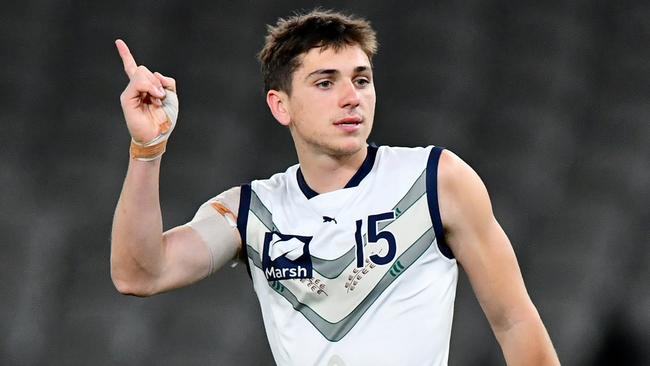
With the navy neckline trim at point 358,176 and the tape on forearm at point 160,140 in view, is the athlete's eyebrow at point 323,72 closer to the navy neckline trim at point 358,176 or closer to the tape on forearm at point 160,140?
the navy neckline trim at point 358,176

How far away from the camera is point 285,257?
8.16 feet

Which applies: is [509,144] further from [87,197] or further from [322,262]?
[322,262]

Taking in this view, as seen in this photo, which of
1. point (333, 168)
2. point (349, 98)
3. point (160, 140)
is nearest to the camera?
point (160, 140)

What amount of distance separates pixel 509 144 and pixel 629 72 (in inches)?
22.0

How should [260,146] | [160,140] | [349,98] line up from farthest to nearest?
[260,146] < [349,98] < [160,140]

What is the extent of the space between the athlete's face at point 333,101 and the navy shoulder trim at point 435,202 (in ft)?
0.55

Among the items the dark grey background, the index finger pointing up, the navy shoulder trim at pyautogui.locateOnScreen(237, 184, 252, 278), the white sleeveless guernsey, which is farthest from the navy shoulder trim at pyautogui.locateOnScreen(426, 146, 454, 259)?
the dark grey background

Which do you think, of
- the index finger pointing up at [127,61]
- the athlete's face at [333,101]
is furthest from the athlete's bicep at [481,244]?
the index finger pointing up at [127,61]

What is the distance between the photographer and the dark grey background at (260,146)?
3.82 meters

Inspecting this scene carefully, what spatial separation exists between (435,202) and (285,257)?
377 millimetres

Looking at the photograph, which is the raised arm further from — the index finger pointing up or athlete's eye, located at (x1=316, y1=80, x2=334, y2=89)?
athlete's eye, located at (x1=316, y1=80, x2=334, y2=89)

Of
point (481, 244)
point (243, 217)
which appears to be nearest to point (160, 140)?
point (243, 217)

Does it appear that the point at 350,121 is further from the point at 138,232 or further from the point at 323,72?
the point at 138,232

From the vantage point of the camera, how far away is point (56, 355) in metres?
3.72
